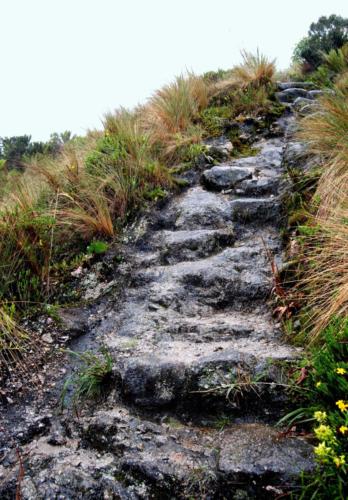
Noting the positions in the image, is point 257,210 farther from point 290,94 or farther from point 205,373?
point 290,94

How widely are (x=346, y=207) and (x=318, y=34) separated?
401 inches

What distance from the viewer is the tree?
10.1m

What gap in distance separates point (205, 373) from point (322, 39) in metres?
10.8

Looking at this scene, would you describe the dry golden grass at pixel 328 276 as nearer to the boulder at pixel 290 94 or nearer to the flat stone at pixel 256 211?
the flat stone at pixel 256 211

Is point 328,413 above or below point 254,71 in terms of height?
below

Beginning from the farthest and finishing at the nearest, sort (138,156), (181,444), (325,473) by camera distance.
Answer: (138,156), (181,444), (325,473)

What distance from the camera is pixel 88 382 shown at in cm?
262

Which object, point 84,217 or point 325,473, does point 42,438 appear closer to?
point 325,473

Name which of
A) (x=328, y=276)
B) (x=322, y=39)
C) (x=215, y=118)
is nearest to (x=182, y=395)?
(x=328, y=276)

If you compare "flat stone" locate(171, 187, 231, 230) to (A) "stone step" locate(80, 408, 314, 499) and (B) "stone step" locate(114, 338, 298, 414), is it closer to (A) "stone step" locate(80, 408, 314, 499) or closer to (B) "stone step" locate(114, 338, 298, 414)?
(B) "stone step" locate(114, 338, 298, 414)

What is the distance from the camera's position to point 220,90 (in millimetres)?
7863

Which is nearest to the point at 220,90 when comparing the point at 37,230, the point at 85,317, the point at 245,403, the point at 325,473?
the point at 37,230

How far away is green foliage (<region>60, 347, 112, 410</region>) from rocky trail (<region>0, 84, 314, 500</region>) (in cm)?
7

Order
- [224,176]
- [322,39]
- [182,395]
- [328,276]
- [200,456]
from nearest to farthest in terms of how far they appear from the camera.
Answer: [200,456] → [182,395] → [328,276] → [224,176] → [322,39]
